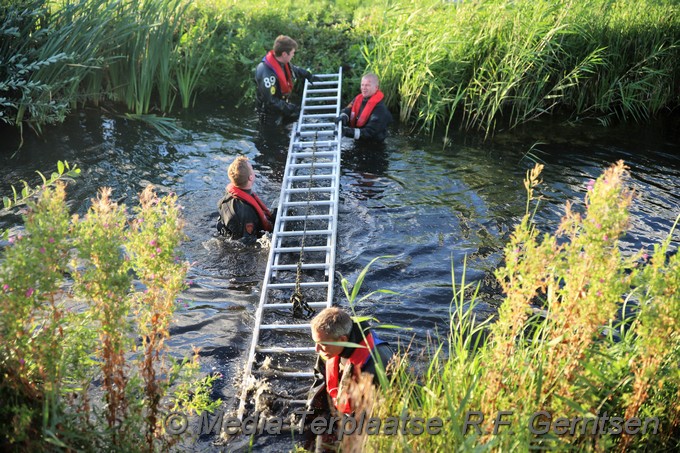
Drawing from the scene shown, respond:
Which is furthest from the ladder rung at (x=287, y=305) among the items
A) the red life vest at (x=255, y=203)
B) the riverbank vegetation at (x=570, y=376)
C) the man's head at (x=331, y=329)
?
the riverbank vegetation at (x=570, y=376)

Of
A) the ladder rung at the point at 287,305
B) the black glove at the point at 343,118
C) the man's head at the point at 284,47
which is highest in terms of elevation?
the man's head at the point at 284,47

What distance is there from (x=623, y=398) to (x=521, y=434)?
2.47ft

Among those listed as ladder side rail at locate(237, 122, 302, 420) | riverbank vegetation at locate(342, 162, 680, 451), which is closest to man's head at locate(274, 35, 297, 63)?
ladder side rail at locate(237, 122, 302, 420)

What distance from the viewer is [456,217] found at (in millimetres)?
7531

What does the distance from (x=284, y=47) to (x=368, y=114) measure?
1403 millimetres

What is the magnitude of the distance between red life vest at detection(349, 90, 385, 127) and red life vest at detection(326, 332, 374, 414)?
17.4 feet

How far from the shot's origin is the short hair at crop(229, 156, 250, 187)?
248 inches

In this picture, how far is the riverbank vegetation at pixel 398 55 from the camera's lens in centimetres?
865

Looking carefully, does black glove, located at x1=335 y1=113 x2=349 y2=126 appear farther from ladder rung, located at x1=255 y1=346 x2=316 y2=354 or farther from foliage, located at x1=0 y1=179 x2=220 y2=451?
foliage, located at x1=0 y1=179 x2=220 y2=451

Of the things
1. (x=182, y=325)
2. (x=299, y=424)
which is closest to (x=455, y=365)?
(x=299, y=424)

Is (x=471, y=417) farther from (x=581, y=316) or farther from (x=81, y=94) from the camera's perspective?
(x=81, y=94)

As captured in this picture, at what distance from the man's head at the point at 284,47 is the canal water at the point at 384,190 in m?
1.16

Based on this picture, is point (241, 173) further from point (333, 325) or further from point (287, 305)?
point (333, 325)

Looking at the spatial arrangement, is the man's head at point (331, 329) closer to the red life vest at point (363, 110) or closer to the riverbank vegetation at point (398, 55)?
the red life vest at point (363, 110)
